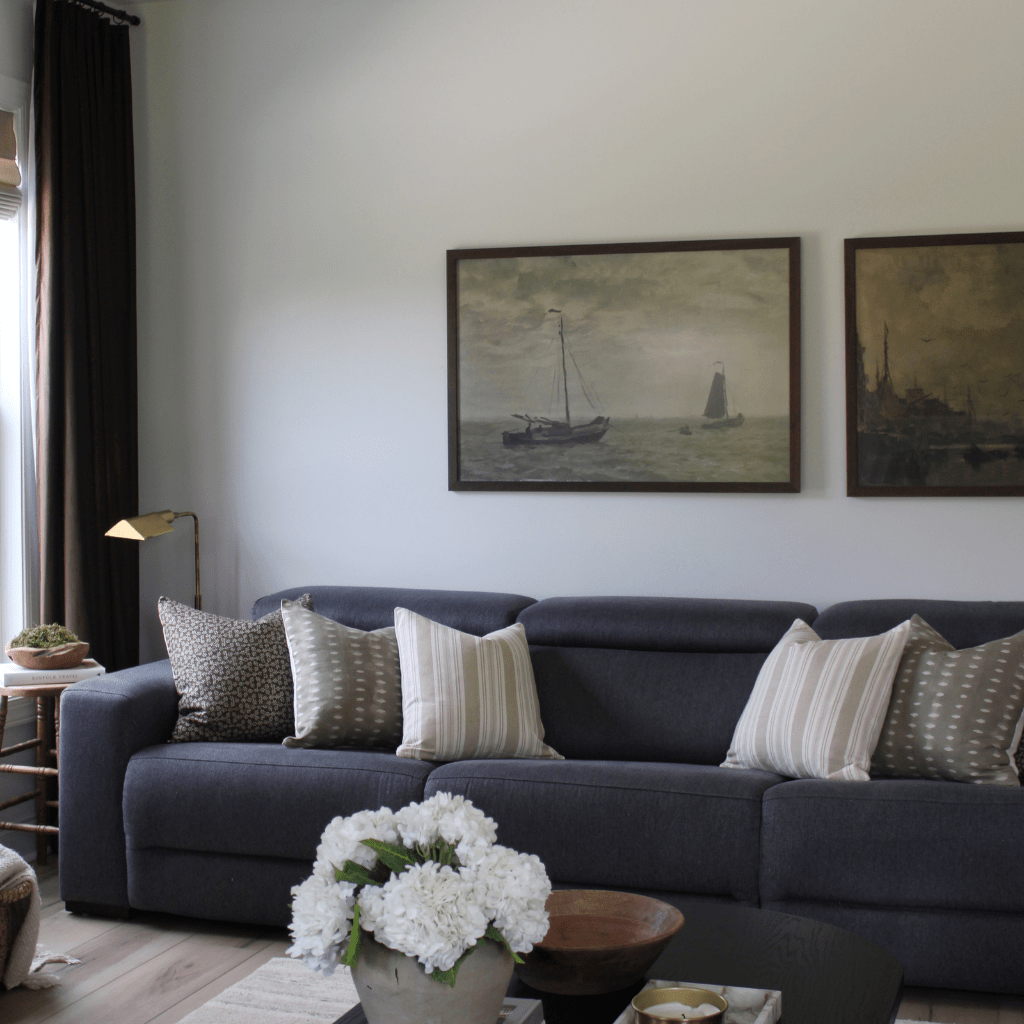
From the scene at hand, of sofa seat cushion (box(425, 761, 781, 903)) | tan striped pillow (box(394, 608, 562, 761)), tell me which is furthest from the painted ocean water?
sofa seat cushion (box(425, 761, 781, 903))

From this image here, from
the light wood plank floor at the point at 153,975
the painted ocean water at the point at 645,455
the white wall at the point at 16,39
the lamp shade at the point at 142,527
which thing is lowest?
the light wood plank floor at the point at 153,975

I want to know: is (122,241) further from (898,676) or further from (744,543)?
(898,676)

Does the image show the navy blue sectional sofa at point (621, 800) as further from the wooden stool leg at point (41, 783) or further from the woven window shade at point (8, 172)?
the woven window shade at point (8, 172)

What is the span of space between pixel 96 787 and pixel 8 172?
196 centimetres

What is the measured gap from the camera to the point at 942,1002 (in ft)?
8.65

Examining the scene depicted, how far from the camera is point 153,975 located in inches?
110

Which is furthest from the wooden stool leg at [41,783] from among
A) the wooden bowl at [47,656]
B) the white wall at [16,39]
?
the white wall at [16,39]

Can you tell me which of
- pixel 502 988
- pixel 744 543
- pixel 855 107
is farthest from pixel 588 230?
pixel 502 988

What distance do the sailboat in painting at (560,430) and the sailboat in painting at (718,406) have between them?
1.10 ft

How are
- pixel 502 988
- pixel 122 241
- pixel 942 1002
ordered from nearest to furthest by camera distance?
pixel 502 988 < pixel 942 1002 < pixel 122 241

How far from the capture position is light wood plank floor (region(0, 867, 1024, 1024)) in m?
2.57

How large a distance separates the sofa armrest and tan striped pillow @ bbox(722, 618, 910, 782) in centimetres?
163

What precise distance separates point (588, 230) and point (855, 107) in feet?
2.96

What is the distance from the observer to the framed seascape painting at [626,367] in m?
3.60
